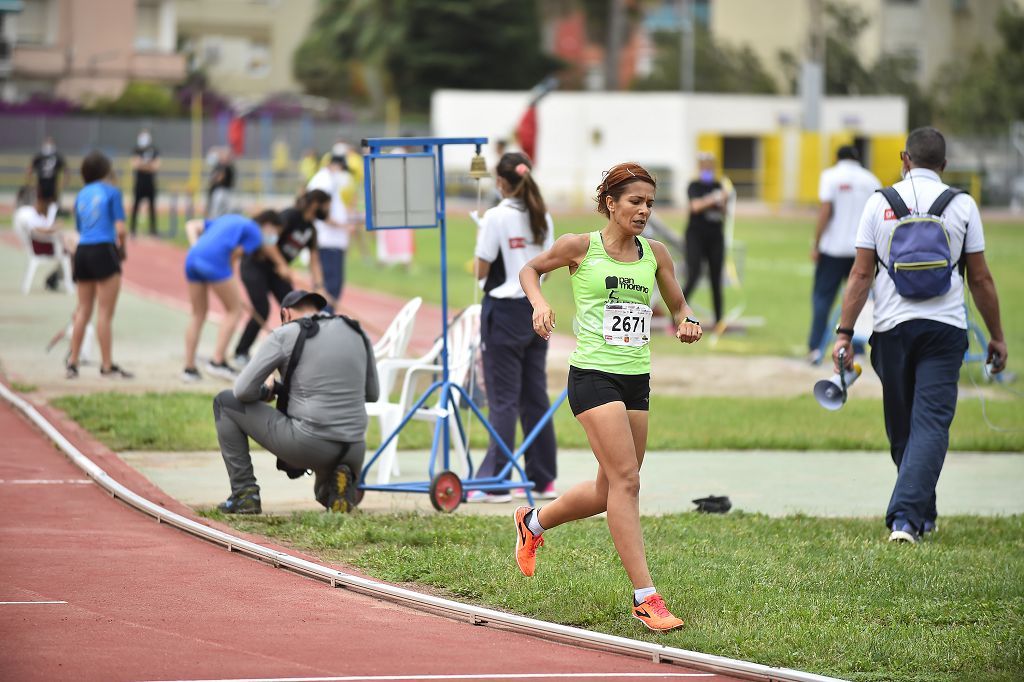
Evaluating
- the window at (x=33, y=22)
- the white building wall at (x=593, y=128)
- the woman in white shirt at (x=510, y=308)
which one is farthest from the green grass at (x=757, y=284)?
the window at (x=33, y=22)

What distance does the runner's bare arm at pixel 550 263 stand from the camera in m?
7.10

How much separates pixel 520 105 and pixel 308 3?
3845 cm

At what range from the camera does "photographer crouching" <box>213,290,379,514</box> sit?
30.7 ft

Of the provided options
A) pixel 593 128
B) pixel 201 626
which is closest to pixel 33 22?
pixel 593 128

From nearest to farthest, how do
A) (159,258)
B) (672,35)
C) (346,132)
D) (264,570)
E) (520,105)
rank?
(264,570) < (159,258) < (520,105) < (346,132) < (672,35)

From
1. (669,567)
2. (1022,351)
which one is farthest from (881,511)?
(1022,351)

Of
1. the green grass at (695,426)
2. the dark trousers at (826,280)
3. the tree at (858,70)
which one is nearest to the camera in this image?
the green grass at (695,426)

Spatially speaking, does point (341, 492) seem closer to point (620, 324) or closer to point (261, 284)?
point (620, 324)

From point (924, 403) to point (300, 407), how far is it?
3312mm

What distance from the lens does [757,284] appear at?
2788 centimetres

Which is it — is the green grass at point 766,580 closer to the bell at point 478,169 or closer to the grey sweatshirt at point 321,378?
the grey sweatshirt at point 321,378

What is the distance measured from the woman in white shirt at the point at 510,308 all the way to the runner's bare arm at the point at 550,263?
8.64ft

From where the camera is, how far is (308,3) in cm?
9162

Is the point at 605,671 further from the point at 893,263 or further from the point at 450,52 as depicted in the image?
the point at 450,52
